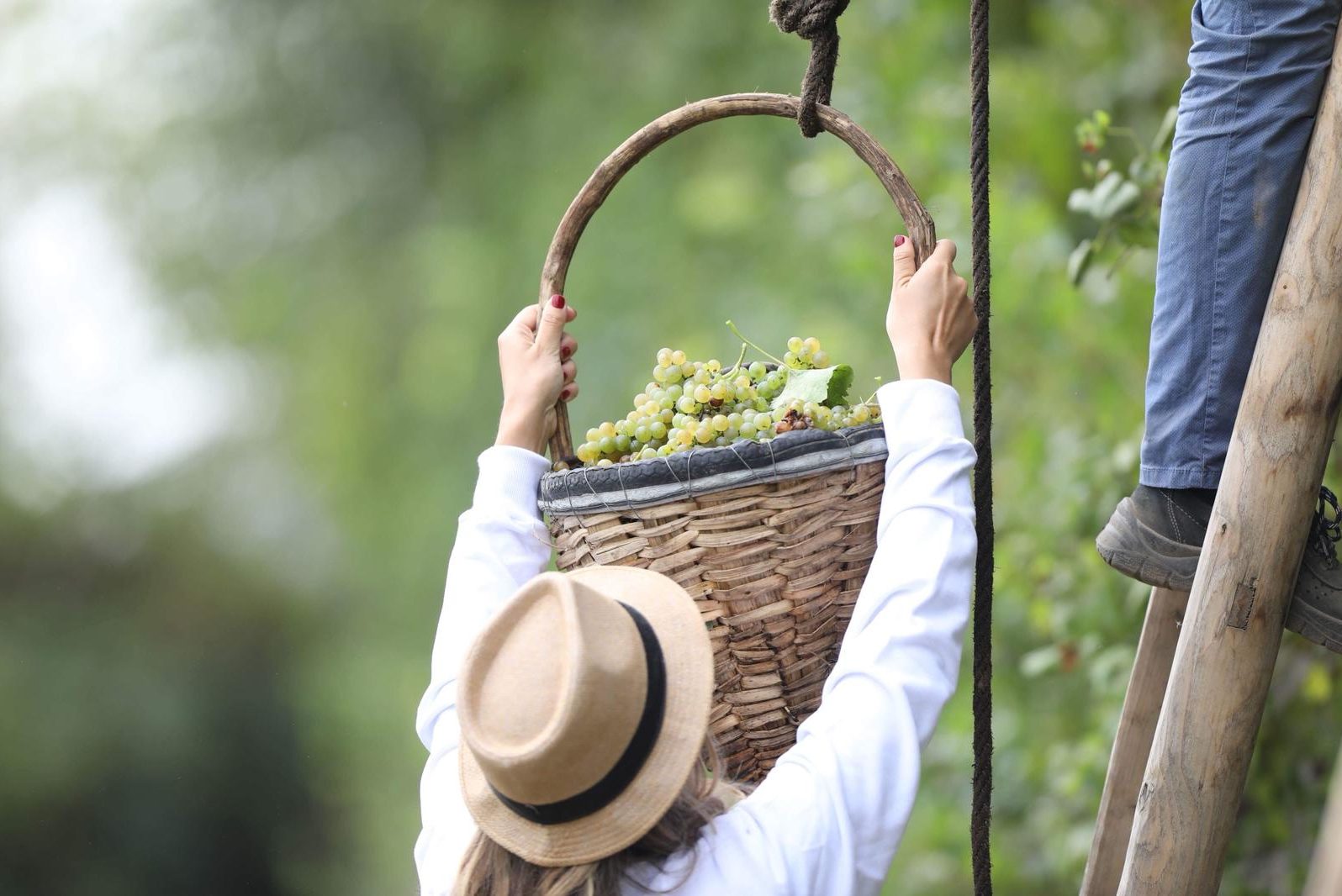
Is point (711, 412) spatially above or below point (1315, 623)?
above

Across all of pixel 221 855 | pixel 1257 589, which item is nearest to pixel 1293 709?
pixel 1257 589

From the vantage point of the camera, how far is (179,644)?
4773mm

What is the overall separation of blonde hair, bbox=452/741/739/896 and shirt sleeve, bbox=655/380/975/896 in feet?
0.06

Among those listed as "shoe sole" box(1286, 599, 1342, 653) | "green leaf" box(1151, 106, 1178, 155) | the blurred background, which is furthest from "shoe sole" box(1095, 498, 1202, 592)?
the blurred background

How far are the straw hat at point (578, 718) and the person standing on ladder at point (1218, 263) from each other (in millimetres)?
484

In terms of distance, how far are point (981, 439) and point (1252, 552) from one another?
9.4 inches

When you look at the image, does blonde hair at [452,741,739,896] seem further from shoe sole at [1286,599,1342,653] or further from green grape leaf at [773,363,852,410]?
shoe sole at [1286,599,1342,653]

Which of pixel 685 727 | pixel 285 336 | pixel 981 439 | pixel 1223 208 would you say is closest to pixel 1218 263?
pixel 1223 208

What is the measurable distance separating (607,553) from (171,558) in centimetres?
412

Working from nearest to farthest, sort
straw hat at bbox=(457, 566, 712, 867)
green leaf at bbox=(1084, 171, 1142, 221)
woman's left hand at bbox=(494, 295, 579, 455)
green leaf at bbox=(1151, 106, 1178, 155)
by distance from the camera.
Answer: straw hat at bbox=(457, 566, 712, 867)
woman's left hand at bbox=(494, 295, 579, 455)
green leaf at bbox=(1151, 106, 1178, 155)
green leaf at bbox=(1084, 171, 1142, 221)

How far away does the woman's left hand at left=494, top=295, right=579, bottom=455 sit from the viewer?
4.24 feet

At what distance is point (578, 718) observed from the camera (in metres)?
0.93

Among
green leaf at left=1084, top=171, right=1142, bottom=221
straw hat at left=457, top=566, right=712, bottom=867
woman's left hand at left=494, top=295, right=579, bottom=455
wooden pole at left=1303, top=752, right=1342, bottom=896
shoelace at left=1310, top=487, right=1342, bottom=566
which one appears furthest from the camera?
green leaf at left=1084, top=171, right=1142, bottom=221

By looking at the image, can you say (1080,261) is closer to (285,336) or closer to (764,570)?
(764,570)
